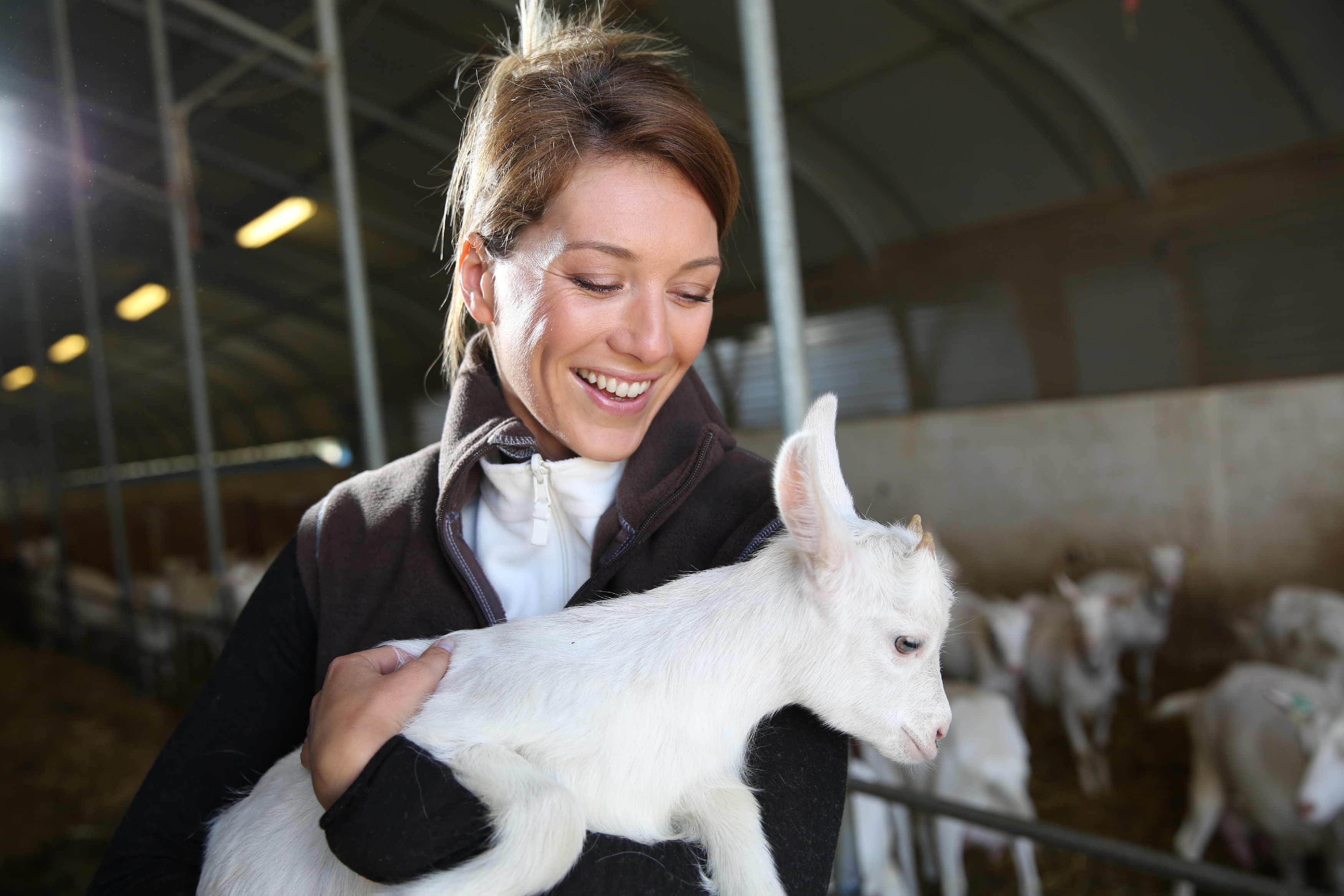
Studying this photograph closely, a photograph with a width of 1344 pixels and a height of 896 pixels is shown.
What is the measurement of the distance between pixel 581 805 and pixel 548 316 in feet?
1.73

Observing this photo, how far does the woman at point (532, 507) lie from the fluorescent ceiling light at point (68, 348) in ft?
2.61

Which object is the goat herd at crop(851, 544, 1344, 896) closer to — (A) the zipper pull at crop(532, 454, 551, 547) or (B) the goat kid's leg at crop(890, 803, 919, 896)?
(B) the goat kid's leg at crop(890, 803, 919, 896)

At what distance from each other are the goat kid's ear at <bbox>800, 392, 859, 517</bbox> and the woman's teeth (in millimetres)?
201

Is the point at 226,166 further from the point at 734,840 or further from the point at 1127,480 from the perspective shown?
the point at 1127,480

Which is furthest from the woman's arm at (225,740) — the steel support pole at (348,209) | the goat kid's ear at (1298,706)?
the goat kid's ear at (1298,706)

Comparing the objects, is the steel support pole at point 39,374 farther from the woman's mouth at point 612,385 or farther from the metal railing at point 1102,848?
the metal railing at point 1102,848

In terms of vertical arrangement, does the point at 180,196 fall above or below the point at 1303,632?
above

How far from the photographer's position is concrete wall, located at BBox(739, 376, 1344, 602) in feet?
18.0

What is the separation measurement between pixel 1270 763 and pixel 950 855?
1.31 m

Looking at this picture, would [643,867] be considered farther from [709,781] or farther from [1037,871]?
[1037,871]

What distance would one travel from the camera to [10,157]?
114 centimetres

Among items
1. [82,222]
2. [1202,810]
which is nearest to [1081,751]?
[1202,810]

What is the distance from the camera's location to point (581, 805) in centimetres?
88

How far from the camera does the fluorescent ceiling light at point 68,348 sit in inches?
63.5
